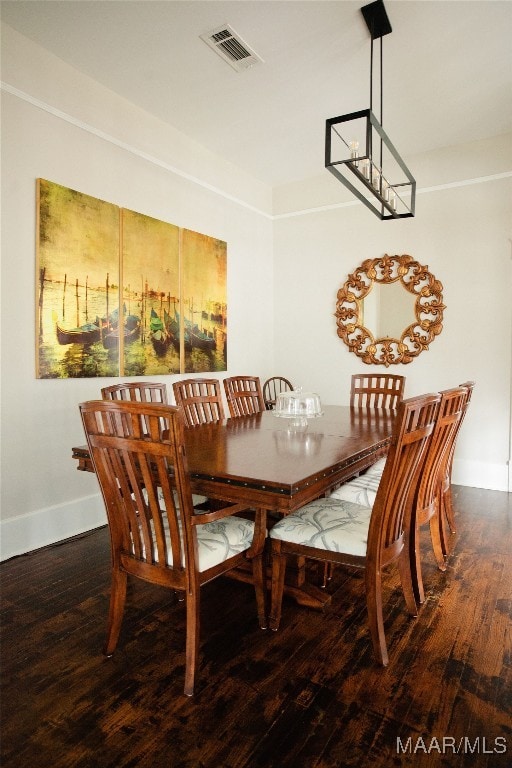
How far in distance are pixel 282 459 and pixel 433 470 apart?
891mm

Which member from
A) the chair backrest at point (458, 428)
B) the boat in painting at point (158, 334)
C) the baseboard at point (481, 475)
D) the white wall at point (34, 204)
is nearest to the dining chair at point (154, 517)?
the chair backrest at point (458, 428)

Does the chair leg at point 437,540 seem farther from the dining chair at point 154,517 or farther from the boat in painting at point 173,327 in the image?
the boat in painting at point 173,327

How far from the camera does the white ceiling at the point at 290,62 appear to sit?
107 inches

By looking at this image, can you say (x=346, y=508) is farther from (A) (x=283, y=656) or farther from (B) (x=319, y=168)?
(B) (x=319, y=168)

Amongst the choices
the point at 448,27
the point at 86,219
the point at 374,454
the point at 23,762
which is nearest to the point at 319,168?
the point at 448,27

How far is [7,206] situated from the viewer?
286cm

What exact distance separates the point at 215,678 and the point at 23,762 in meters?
0.63

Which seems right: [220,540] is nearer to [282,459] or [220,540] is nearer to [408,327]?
[282,459]

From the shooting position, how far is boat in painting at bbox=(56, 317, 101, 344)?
10.4 feet

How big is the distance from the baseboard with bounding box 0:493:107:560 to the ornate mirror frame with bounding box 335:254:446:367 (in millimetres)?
2979

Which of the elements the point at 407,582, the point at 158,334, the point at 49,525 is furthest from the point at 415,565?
the point at 158,334

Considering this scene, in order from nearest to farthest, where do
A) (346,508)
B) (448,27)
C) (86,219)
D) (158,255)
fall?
1. (346,508)
2. (448,27)
3. (86,219)
4. (158,255)

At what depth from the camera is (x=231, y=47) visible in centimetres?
303

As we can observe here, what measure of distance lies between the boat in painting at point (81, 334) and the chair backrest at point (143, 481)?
5.27 ft
